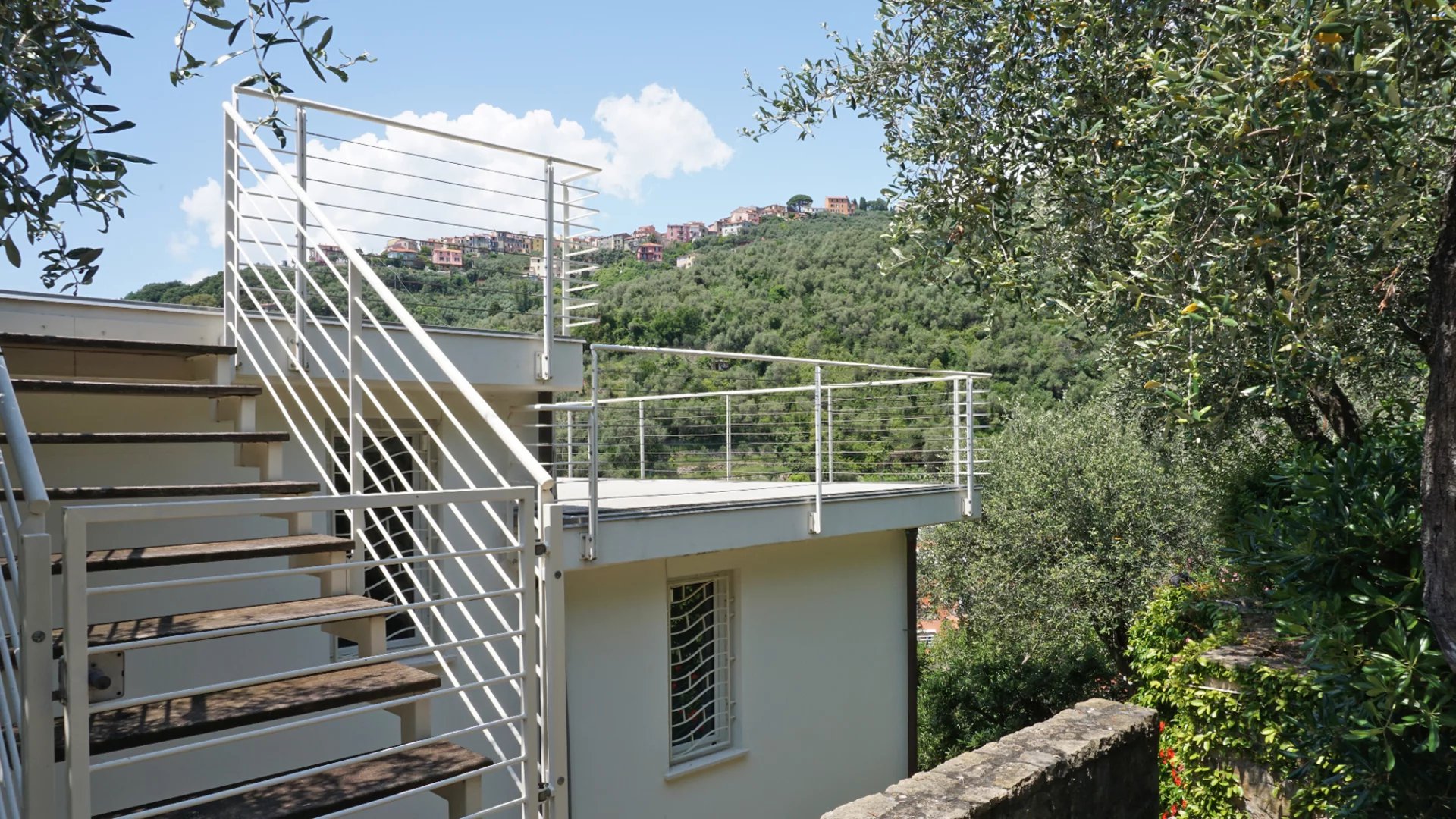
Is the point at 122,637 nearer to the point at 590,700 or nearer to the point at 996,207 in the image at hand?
the point at 590,700

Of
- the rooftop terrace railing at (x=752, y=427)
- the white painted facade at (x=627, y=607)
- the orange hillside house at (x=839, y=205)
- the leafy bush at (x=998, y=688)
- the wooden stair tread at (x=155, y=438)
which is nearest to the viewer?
the wooden stair tread at (x=155, y=438)

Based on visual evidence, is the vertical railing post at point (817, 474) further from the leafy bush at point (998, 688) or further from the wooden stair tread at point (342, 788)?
the leafy bush at point (998, 688)

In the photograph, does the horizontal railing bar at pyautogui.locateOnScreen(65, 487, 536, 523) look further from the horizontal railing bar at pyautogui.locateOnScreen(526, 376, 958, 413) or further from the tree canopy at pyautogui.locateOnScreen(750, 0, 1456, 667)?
the tree canopy at pyautogui.locateOnScreen(750, 0, 1456, 667)

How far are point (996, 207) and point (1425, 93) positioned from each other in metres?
2.18

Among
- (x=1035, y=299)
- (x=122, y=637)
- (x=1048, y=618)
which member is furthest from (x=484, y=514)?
(x=1048, y=618)

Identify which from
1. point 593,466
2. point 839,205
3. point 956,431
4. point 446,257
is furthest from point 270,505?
point 839,205

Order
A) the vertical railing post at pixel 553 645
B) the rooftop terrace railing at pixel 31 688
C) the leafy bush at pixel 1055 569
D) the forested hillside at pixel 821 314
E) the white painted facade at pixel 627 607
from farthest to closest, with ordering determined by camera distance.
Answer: the forested hillside at pixel 821 314
the leafy bush at pixel 1055 569
the white painted facade at pixel 627 607
the vertical railing post at pixel 553 645
the rooftop terrace railing at pixel 31 688

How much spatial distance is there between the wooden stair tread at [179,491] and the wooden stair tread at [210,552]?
0.75 feet

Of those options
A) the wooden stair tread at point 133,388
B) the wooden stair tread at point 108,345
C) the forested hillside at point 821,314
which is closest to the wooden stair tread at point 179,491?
the wooden stair tread at point 133,388

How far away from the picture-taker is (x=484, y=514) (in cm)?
697

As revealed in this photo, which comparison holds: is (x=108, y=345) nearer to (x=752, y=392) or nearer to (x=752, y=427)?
(x=752, y=392)

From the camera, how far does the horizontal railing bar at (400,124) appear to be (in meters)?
5.58

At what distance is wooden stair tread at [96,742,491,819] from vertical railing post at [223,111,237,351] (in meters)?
2.81

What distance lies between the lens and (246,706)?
127 inches
